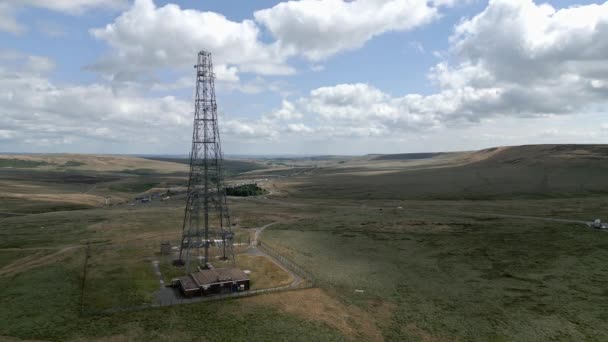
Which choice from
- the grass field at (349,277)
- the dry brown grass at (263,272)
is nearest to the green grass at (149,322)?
the grass field at (349,277)

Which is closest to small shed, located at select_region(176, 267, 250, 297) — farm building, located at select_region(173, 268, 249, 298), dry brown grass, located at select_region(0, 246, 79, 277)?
farm building, located at select_region(173, 268, 249, 298)

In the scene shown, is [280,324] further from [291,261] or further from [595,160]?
[595,160]

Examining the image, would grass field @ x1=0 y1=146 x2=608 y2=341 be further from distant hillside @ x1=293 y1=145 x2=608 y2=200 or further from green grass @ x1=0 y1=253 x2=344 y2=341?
distant hillside @ x1=293 y1=145 x2=608 y2=200

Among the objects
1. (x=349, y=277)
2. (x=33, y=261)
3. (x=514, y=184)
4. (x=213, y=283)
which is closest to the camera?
(x=213, y=283)

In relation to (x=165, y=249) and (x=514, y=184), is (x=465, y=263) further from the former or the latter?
(x=514, y=184)

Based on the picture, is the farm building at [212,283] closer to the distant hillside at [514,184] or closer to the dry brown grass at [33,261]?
the dry brown grass at [33,261]

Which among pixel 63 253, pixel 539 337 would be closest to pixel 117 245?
pixel 63 253

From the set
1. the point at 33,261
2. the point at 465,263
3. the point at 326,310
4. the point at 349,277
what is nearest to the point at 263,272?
the point at 349,277
